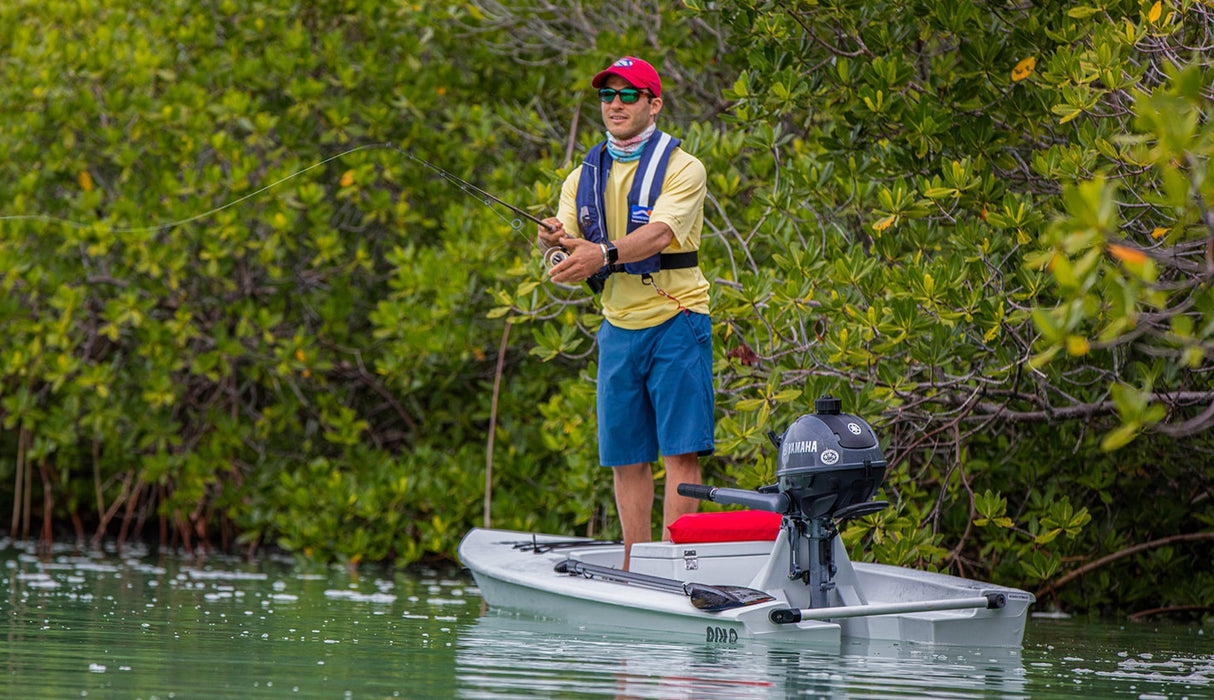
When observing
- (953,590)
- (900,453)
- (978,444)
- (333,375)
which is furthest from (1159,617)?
(333,375)

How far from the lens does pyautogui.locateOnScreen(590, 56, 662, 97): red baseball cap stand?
6.50 m

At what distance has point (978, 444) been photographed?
8461 mm

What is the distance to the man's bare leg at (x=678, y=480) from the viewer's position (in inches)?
258

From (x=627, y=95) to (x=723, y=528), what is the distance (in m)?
1.87

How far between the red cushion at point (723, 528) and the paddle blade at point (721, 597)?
22.8 inches

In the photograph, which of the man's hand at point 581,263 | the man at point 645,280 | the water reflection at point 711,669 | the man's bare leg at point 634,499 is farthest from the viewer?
the man's bare leg at point 634,499

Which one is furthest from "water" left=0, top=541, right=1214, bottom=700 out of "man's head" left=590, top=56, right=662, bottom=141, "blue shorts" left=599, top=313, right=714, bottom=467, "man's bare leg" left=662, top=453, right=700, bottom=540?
"man's head" left=590, top=56, right=662, bottom=141

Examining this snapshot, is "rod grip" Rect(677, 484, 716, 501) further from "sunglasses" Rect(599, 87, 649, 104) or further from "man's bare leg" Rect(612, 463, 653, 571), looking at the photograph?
"sunglasses" Rect(599, 87, 649, 104)

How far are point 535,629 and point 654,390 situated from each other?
3.67ft

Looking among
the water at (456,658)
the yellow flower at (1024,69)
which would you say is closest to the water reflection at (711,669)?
the water at (456,658)

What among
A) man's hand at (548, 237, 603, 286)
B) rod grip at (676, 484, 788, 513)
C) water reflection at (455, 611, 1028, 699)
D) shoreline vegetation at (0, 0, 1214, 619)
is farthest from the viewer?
shoreline vegetation at (0, 0, 1214, 619)

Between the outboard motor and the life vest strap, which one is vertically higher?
the life vest strap

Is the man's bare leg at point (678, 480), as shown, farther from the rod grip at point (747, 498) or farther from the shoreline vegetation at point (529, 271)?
the rod grip at point (747, 498)

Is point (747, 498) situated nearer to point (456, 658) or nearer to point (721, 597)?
point (721, 597)
